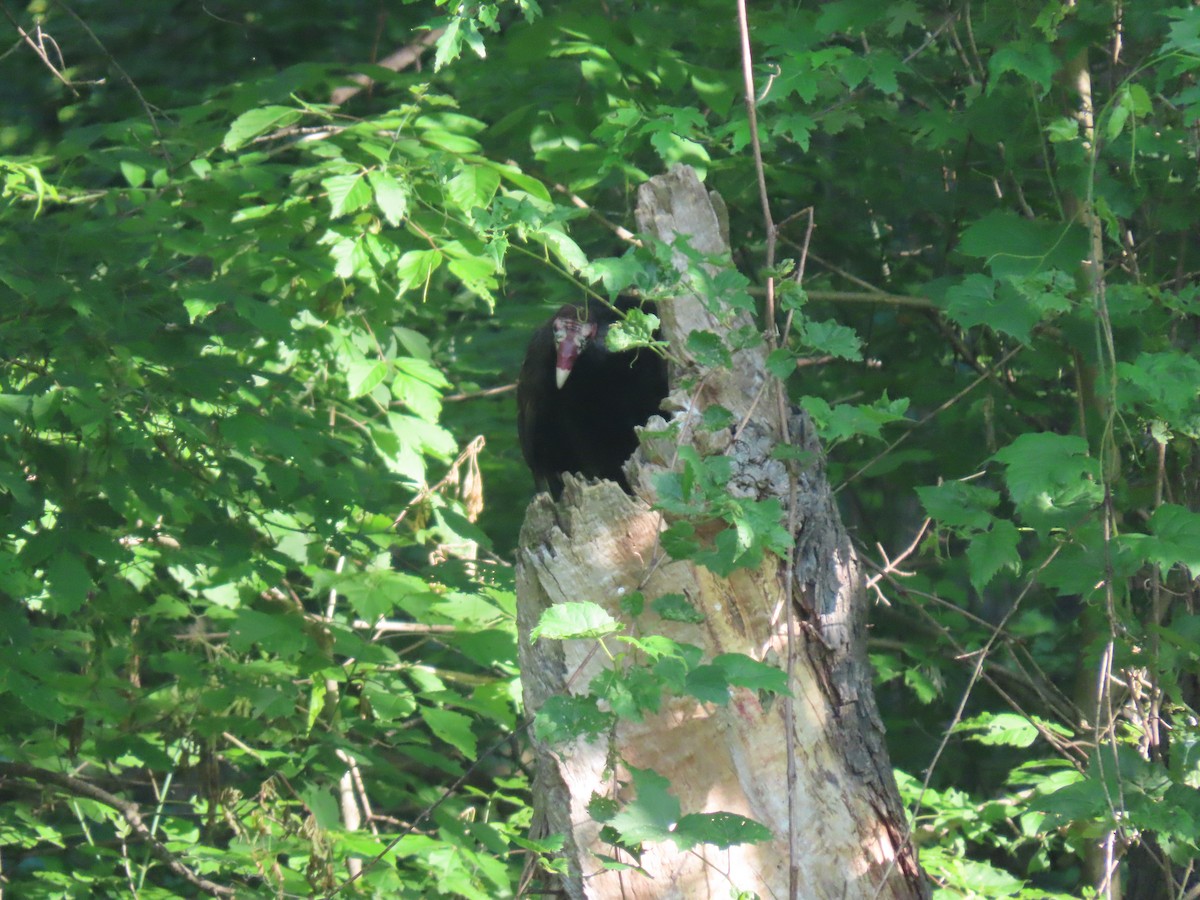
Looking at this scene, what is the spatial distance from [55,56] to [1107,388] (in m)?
4.46

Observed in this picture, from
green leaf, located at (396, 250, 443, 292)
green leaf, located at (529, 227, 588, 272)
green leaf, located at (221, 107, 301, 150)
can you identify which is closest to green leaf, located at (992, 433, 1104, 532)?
green leaf, located at (529, 227, 588, 272)

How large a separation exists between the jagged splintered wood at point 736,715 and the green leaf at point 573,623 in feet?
1.05

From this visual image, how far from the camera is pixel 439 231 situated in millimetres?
3641

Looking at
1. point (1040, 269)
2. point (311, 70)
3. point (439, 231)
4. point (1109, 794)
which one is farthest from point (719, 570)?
point (311, 70)

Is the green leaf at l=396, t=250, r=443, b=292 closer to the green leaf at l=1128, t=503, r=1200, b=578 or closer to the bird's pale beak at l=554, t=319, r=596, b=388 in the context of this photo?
the bird's pale beak at l=554, t=319, r=596, b=388

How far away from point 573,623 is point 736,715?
0.61 m

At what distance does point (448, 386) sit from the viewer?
4.04 metres

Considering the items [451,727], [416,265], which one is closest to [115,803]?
[451,727]

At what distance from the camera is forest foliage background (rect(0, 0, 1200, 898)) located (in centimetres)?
257

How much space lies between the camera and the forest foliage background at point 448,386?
8.44 feet

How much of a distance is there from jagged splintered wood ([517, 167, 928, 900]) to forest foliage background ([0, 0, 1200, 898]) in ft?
0.56

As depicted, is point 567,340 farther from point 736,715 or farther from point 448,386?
point 736,715

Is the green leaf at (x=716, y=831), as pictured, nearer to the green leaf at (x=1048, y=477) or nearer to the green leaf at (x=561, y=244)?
the green leaf at (x=1048, y=477)

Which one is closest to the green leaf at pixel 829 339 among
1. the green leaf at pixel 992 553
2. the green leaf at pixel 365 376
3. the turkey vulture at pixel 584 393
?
the green leaf at pixel 992 553
